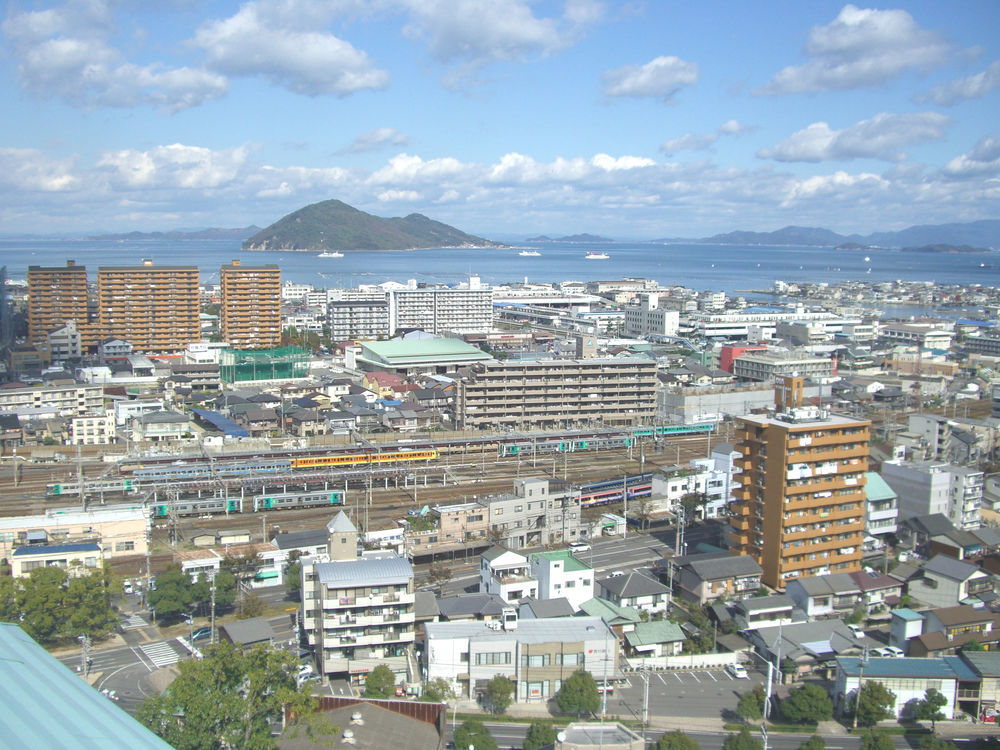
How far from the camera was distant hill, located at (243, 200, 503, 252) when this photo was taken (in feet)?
355

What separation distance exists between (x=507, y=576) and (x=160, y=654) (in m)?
3.93

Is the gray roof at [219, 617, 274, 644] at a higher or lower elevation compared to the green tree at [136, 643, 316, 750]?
lower

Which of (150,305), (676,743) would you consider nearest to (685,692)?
(676,743)

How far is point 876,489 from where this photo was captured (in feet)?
40.1

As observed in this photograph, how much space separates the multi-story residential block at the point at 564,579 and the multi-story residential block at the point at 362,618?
196 centimetres

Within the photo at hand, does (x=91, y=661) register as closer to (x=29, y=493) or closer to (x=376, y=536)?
(x=376, y=536)

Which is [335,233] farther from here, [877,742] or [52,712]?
[52,712]

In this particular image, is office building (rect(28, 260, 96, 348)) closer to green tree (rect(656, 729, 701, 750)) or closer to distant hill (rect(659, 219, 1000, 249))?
green tree (rect(656, 729, 701, 750))

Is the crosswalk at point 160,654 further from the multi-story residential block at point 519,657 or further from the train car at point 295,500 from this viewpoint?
the train car at point 295,500

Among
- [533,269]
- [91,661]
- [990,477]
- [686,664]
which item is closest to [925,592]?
[686,664]

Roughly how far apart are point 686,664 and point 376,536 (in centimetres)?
488

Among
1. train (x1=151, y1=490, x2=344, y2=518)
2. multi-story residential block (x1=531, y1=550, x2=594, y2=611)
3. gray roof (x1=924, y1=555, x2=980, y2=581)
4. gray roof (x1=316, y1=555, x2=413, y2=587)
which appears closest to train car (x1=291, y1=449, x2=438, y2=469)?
train (x1=151, y1=490, x2=344, y2=518)

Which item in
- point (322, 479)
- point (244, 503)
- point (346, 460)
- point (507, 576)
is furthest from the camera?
point (346, 460)

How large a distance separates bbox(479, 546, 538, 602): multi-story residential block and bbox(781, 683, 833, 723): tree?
10.5ft
